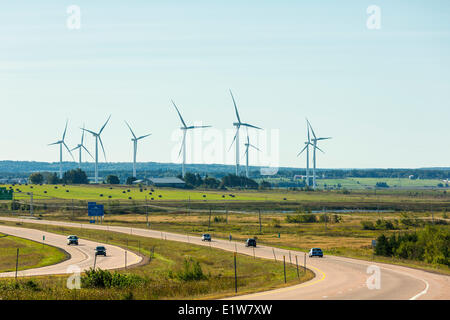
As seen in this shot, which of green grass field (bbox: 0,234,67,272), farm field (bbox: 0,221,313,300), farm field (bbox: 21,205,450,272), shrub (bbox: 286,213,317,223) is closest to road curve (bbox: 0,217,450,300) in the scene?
farm field (bbox: 0,221,313,300)

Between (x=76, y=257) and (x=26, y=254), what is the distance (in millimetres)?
9625

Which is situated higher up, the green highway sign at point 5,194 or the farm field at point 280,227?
the green highway sign at point 5,194

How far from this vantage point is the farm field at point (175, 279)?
43969mm

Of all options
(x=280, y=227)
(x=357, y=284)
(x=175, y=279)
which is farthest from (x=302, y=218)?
(x=357, y=284)

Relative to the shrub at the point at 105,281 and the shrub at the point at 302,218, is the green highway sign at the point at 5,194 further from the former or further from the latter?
the shrub at the point at 105,281

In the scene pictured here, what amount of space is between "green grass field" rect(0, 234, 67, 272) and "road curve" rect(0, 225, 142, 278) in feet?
6.32

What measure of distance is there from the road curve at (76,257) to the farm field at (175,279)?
10.4ft

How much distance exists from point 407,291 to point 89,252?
5925 cm

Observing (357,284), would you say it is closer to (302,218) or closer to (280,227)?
(280,227)

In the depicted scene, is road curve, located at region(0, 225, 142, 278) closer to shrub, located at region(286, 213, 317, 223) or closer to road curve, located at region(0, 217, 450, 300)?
road curve, located at region(0, 217, 450, 300)

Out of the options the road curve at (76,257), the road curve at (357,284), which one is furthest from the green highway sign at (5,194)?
the road curve at (357,284)

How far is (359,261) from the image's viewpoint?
72750 millimetres
